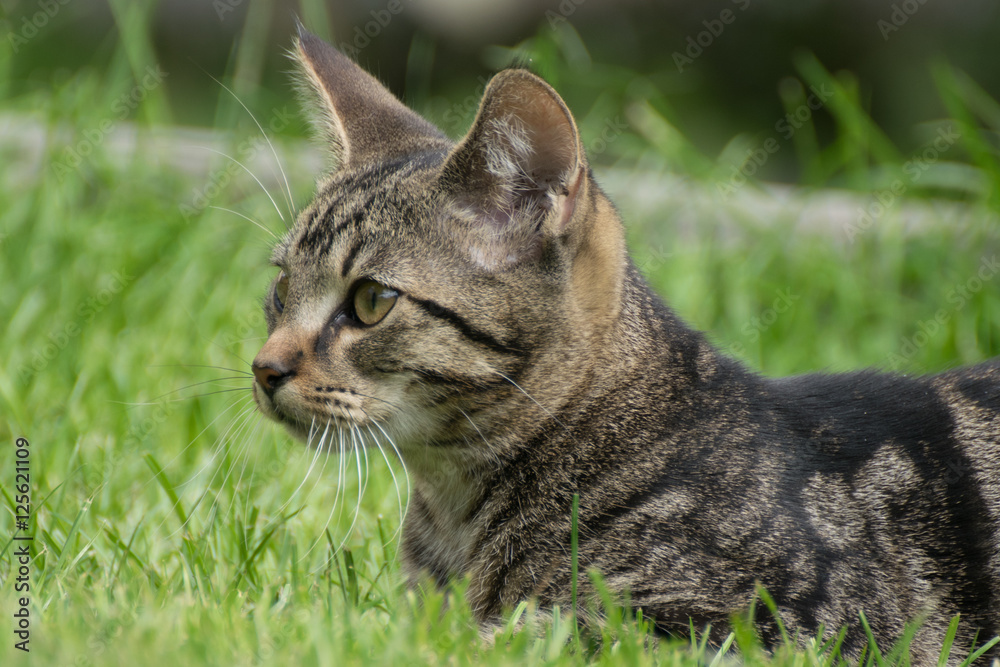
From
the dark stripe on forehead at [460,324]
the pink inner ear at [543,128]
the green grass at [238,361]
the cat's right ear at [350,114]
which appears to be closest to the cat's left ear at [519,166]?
the pink inner ear at [543,128]

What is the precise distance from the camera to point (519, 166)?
2402mm

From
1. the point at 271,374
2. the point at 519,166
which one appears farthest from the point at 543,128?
the point at 271,374

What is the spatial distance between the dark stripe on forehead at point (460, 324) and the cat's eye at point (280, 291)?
0.47 meters

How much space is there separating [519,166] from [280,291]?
2.52 ft

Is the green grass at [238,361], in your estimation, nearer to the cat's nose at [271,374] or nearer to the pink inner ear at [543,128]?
the cat's nose at [271,374]

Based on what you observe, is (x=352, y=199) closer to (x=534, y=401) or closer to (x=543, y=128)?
(x=543, y=128)

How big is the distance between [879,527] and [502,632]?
3.00ft

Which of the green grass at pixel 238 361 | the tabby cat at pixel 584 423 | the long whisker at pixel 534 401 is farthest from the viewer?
the long whisker at pixel 534 401

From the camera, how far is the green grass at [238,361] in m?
2.01

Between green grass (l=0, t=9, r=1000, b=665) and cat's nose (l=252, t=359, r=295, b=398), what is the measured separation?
0.78 feet

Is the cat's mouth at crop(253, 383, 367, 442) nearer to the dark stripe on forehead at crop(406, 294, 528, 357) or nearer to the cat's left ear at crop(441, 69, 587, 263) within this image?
the dark stripe on forehead at crop(406, 294, 528, 357)

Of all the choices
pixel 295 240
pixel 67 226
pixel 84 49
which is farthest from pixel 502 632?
pixel 84 49

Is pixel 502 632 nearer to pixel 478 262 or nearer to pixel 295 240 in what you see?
pixel 478 262

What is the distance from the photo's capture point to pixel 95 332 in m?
4.07
